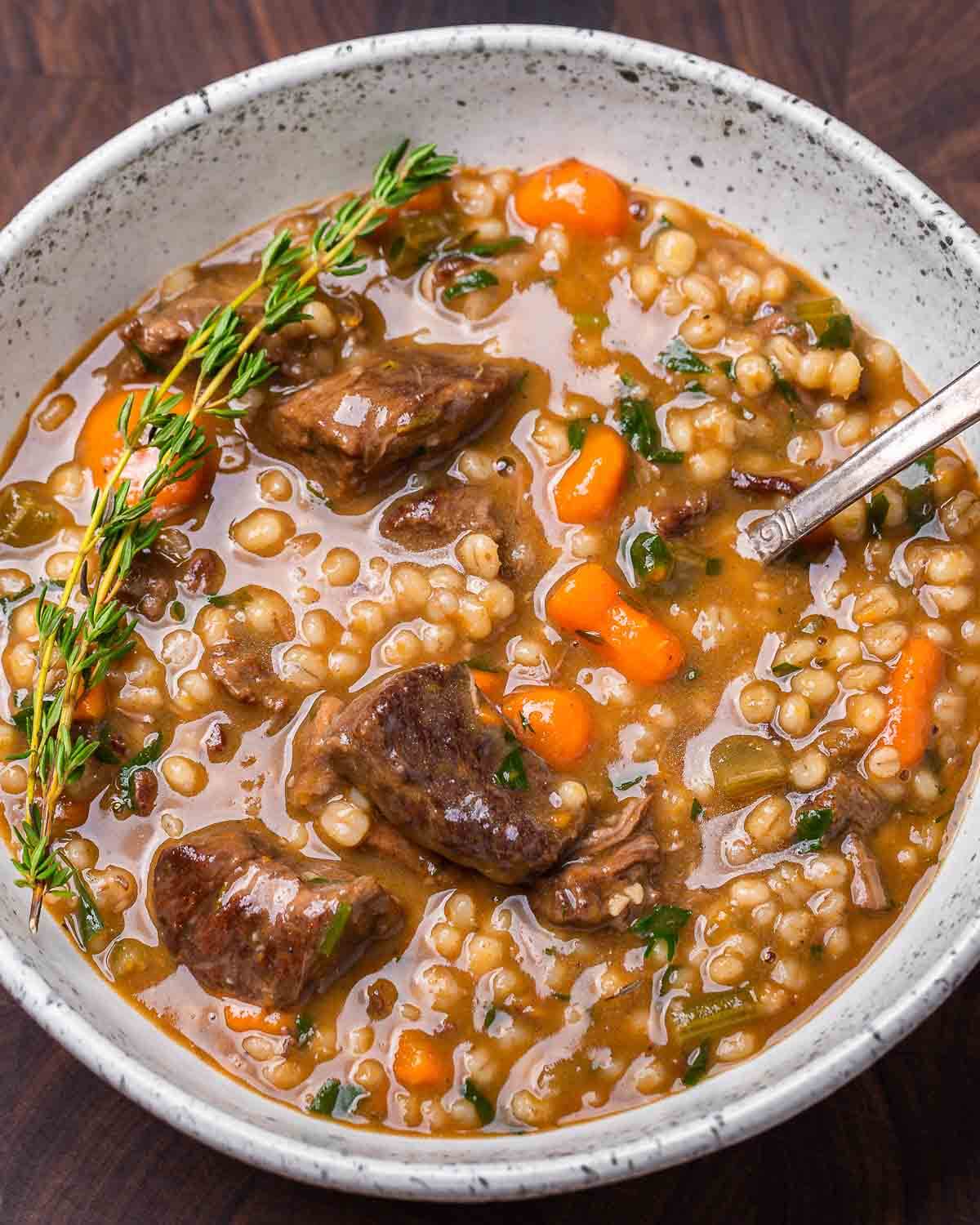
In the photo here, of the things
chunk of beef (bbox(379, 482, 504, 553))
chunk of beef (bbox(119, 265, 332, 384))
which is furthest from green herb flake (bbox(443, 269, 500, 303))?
chunk of beef (bbox(379, 482, 504, 553))

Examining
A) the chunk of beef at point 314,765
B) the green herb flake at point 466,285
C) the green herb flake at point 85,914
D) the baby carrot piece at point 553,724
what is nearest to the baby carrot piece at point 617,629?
the baby carrot piece at point 553,724

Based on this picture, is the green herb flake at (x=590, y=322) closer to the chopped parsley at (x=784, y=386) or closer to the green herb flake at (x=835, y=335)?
the chopped parsley at (x=784, y=386)

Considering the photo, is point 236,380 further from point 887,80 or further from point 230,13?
point 887,80

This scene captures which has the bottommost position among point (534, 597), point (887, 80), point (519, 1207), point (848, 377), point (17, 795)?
point (519, 1207)

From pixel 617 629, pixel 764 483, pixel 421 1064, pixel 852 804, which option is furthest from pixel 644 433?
pixel 421 1064

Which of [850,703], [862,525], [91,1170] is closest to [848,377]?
[862,525]

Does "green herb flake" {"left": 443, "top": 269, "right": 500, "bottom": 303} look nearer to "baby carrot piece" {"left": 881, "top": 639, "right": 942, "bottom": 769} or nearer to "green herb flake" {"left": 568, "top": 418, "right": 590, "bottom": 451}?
"green herb flake" {"left": 568, "top": 418, "right": 590, "bottom": 451}
